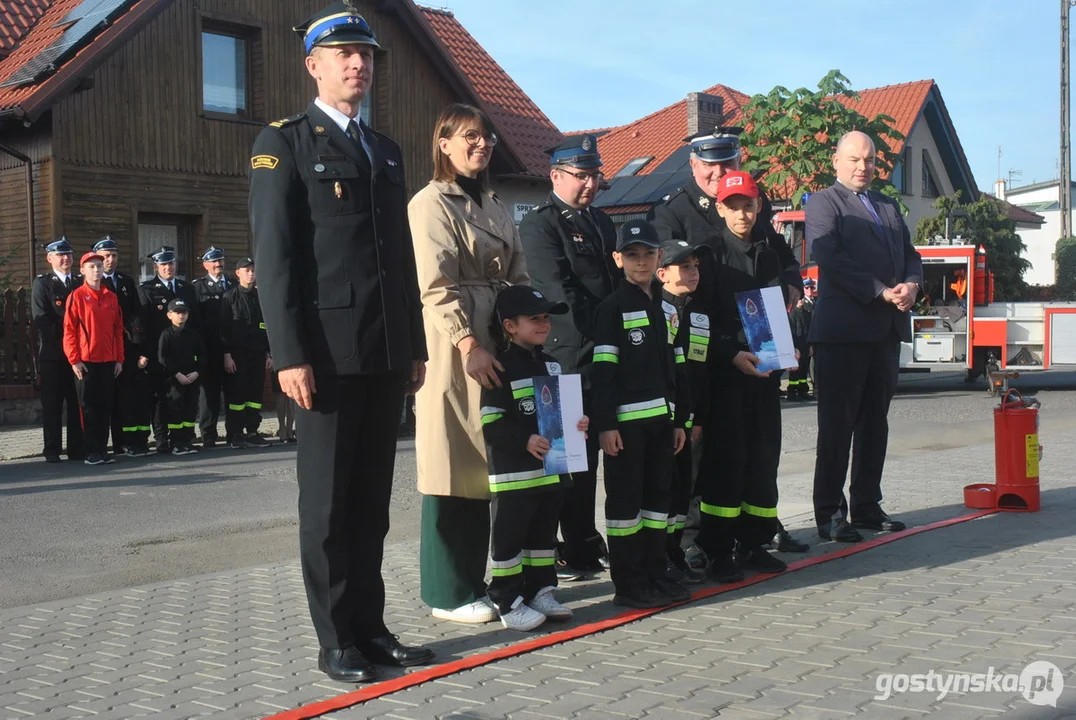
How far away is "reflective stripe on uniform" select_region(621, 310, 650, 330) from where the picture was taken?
597cm

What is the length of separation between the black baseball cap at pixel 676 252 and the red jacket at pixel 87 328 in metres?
8.18

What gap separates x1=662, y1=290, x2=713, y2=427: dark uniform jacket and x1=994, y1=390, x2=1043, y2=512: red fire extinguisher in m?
2.78

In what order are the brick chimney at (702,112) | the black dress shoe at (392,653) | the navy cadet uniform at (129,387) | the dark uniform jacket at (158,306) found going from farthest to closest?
the brick chimney at (702,112)
the dark uniform jacket at (158,306)
the navy cadet uniform at (129,387)
the black dress shoe at (392,653)

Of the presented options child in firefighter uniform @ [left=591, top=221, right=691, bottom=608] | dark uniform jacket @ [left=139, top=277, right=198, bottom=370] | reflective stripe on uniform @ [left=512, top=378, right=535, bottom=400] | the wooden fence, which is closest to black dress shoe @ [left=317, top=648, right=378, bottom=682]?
reflective stripe on uniform @ [left=512, top=378, right=535, bottom=400]

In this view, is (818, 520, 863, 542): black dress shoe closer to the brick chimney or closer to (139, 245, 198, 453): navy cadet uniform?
(139, 245, 198, 453): navy cadet uniform

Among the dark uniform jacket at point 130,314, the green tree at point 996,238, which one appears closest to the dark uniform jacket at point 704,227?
the dark uniform jacket at point 130,314

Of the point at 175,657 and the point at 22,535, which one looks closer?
the point at 175,657

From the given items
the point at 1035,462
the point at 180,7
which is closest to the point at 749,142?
the point at 180,7

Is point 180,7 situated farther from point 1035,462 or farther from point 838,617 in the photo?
point 838,617

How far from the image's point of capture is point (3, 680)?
486 cm

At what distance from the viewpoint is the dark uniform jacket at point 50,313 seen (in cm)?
1313

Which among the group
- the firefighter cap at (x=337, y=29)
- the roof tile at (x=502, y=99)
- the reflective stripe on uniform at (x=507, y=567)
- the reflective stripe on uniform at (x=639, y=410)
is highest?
the roof tile at (x=502, y=99)

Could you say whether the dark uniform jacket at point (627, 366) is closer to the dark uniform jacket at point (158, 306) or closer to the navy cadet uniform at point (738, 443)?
the navy cadet uniform at point (738, 443)

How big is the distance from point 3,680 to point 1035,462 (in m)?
6.58
